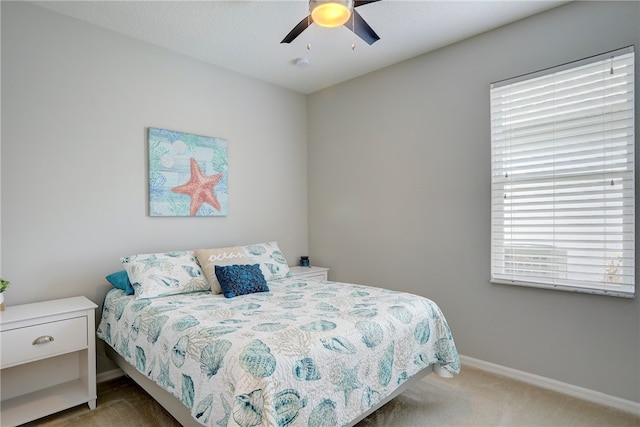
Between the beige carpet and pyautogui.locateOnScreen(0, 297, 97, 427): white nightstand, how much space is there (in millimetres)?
114

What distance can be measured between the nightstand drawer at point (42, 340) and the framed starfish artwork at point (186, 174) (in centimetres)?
109

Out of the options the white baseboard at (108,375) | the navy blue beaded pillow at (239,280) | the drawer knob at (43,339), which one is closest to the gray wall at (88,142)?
the drawer knob at (43,339)

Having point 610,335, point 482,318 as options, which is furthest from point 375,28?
point 610,335

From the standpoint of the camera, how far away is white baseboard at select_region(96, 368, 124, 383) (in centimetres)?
277

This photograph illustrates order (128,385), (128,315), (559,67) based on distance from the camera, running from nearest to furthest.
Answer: (128,315)
(559,67)
(128,385)

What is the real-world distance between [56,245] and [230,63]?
2214mm

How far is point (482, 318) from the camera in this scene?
9.73ft

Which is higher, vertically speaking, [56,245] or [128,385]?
[56,245]

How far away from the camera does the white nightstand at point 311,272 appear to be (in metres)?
3.78

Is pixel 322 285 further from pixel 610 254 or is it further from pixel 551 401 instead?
pixel 610 254

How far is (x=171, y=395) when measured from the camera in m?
1.93

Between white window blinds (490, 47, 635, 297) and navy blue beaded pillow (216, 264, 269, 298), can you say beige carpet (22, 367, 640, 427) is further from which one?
navy blue beaded pillow (216, 264, 269, 298)

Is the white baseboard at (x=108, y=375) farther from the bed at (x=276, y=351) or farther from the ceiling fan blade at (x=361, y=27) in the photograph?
the ceiling fan blade at (x=361, y=27)

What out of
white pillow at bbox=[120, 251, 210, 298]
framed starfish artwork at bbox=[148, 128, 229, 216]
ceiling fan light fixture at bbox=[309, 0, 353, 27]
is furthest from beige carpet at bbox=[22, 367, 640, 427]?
ceiling fan light fixture at bbox=[309, 0, 353, 27]
